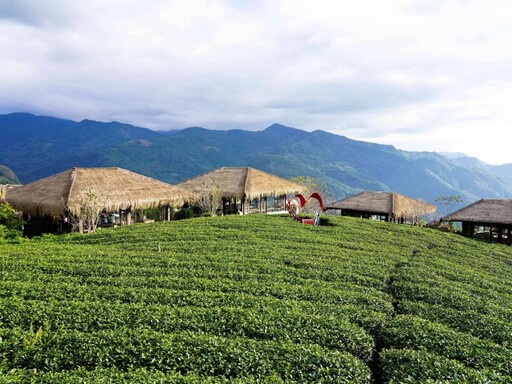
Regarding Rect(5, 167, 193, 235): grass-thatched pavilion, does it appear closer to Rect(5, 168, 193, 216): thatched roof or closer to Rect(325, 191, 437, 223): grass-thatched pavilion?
Rect(5, 168, 193, 216): thatched roof

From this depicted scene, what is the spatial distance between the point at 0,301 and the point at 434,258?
51.8 feet

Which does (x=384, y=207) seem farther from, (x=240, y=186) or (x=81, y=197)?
(x=81, y=197)

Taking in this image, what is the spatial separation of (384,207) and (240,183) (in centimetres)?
1262

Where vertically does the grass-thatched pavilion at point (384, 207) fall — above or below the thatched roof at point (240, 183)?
below

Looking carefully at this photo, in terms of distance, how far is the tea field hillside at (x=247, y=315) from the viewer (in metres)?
6.98

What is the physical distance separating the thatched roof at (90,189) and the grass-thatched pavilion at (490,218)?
2145 cm

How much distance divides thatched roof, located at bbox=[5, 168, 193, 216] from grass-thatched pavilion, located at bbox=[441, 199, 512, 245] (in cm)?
2145

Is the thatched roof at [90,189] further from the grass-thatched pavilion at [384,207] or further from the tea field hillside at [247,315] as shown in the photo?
the grass-thatched pavilion at [384,207]

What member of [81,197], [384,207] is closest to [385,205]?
[384,207]

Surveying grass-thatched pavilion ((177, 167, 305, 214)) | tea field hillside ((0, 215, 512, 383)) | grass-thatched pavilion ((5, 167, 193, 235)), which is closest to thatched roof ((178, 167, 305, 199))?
grass-thatched pavilion ((177, 167, 305, 214))

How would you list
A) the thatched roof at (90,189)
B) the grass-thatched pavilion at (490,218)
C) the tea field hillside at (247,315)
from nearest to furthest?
the tea field hillside at (247,315) → the thatched roof at (90,189) → the grass-thatched pavilion at (490,218)

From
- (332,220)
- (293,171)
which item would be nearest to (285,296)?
(332,220)

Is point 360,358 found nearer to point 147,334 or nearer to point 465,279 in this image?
point 147,334

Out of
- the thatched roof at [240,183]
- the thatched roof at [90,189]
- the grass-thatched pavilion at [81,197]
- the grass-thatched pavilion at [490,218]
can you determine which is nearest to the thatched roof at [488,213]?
the grass-thatched pavilion at [490,218]
